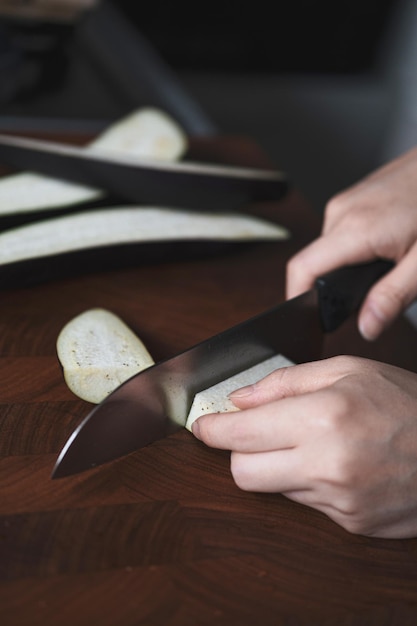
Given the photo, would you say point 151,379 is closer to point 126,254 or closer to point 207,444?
point 207,444

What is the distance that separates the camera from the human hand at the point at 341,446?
29.5 inches

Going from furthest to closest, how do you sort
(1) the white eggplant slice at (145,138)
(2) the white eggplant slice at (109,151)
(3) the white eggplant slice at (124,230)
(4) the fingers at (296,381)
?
(1) the white eggplant slice at (145,138) < (2) the white eggplant slice at (109,151) < (3) the white eggplant slice at (124,230) < (4) the fingers at (296,381)

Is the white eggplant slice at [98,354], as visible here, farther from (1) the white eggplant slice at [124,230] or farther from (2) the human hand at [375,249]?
(2) the human hand at [375,249]

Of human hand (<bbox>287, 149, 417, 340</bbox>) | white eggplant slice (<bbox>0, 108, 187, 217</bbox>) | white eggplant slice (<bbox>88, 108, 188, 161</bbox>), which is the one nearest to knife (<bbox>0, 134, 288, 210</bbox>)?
white eggplant slice (<bbox>0, 108, 187, 217</bbox>)

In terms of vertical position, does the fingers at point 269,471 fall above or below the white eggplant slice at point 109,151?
below

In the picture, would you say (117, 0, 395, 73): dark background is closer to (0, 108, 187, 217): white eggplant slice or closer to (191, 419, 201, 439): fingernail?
(0, 108, 187, 217): white eggplant slice

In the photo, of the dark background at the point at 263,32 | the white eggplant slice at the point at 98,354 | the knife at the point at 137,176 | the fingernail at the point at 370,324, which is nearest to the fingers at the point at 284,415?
the white eggplant slice at the point at 98,354

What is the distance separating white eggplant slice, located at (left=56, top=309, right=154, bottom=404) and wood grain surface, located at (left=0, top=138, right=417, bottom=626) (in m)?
Answer: 0.03

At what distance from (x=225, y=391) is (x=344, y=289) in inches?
10.6

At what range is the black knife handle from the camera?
104 cm

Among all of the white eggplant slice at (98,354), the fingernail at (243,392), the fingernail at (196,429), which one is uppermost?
the fingernail at (243,392)

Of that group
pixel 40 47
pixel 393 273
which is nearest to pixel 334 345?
pixel 393 273

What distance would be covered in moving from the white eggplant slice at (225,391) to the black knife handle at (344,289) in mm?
108

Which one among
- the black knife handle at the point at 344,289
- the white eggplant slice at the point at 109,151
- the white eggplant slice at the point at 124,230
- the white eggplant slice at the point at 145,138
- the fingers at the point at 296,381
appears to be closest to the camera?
the fingers at the point at 296,381
